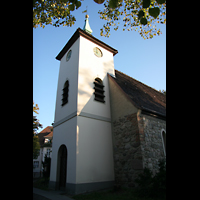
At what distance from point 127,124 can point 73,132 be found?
321 centimetres

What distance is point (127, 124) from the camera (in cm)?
891

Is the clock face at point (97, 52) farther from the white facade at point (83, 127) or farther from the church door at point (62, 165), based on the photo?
the church door at point (62, 165)

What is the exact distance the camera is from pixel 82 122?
8648mm

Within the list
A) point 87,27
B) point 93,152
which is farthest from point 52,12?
point 87,27

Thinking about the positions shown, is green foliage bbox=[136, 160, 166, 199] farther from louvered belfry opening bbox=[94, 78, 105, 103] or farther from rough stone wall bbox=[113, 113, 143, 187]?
louvered belfry opening bbox=[94, 78, 105, 103]

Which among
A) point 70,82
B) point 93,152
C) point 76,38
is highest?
point 76,38

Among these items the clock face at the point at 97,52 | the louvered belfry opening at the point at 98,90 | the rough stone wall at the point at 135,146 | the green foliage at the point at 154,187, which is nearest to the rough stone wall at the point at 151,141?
the rough stone wall at the point at 135,146

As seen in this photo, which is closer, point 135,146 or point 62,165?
point 135,146

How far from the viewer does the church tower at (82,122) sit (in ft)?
25.9

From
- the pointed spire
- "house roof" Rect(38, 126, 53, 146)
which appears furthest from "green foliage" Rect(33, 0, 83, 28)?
"house roof" Rect(38, 126, 53, 146)

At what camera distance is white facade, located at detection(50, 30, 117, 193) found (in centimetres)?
781

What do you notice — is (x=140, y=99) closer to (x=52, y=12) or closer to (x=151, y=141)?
(x=151, y=141)

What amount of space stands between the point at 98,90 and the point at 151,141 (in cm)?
482
